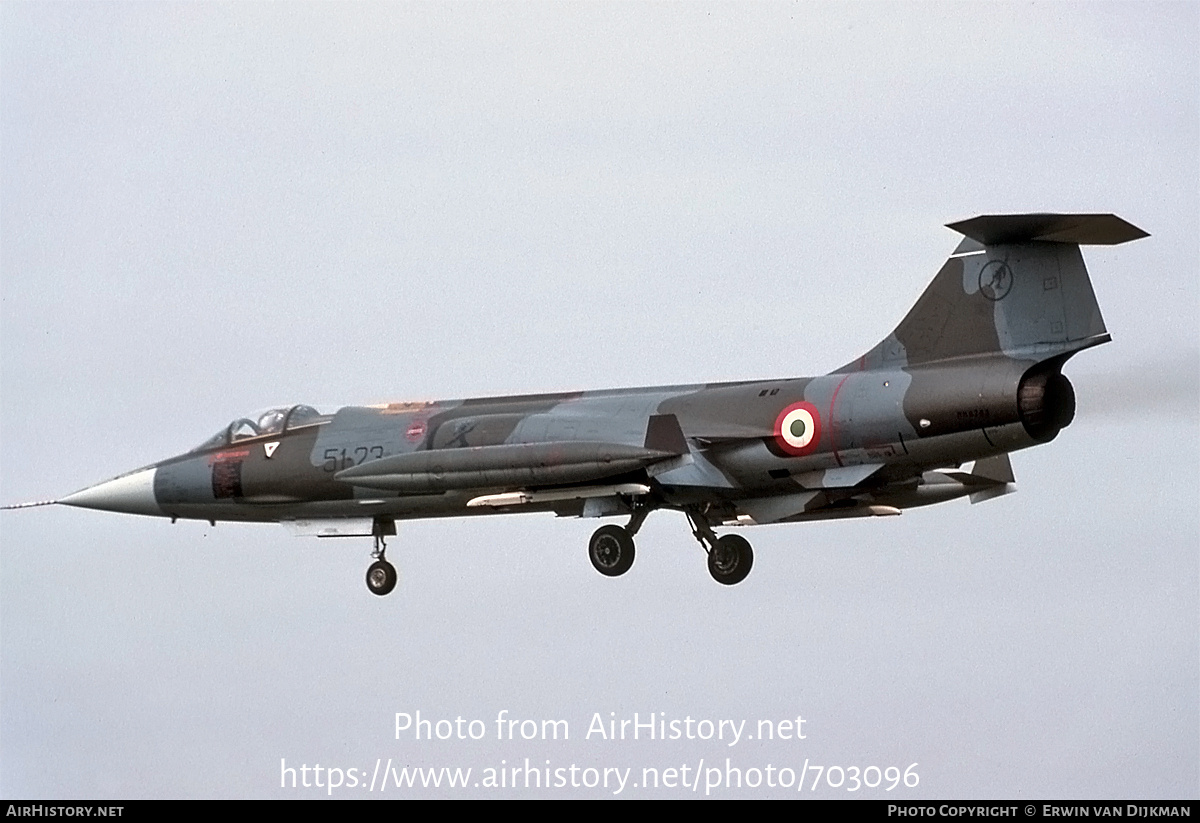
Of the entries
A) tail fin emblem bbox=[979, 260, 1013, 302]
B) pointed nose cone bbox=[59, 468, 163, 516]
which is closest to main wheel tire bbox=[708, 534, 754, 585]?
tail fin emblem bbox=[979, 260, 1013, 302]

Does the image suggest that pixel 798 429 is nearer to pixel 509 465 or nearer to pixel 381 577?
pixel 509 465

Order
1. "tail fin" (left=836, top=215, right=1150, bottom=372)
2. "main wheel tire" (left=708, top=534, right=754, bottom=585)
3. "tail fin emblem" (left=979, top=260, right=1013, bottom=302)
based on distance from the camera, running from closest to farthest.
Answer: "tail fin" (left=836, top=215, right=1150, bottom=372)
"tail fin emblem" (left=979, top=260, right=1013, bottom=302)
"main wheel tire" (left=708, top=534, right=754, bottom=585)

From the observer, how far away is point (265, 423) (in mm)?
31875

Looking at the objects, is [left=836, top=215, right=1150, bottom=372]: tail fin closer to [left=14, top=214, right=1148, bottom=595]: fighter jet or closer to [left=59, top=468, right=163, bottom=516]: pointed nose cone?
[left=14, top=214, right=1148, bottom=595]: fighter jet

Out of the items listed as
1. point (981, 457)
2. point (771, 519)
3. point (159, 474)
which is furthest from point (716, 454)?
point (159, 474)

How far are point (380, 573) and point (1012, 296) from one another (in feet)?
32.9

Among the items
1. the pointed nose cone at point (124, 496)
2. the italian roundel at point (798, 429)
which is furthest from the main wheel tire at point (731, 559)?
the pointed nose cone at point (124, 496)

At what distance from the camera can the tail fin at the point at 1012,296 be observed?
2505 cm

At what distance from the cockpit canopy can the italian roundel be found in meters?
7.13

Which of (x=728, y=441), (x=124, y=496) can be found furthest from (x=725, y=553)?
(x=124, y=496)

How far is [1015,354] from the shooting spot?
2556 centimetres

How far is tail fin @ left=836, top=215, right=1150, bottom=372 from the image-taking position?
986 inches
